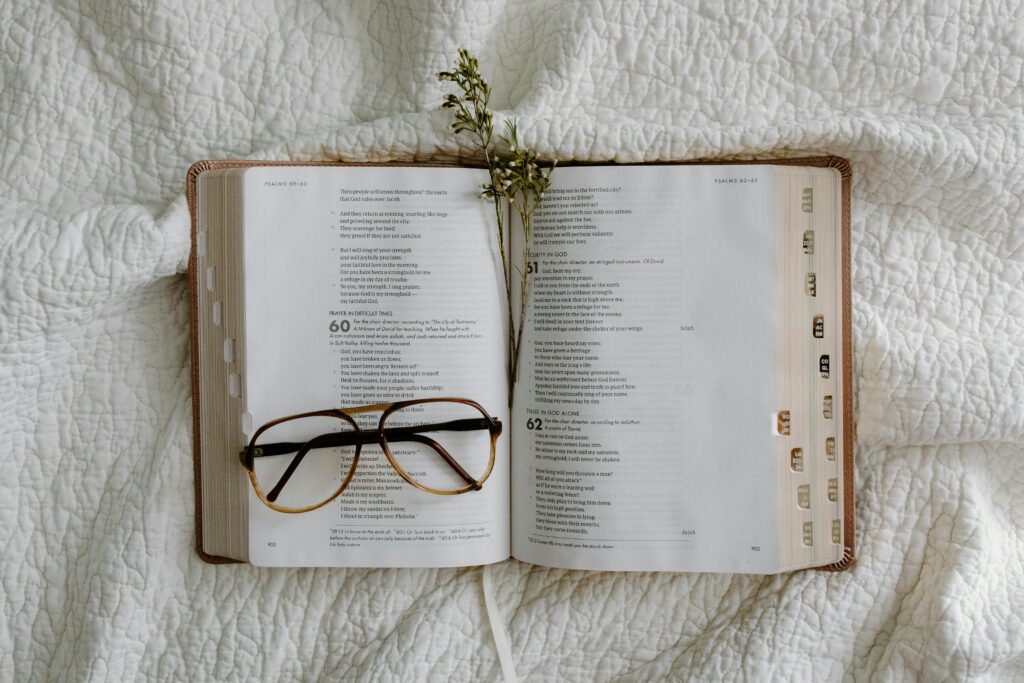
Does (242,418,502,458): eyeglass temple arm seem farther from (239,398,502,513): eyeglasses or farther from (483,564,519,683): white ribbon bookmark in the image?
(483,564,519,683): white ribbon bookmark

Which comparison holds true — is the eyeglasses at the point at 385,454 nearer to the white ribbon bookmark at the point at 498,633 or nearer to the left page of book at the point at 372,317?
the left page of book at the point at 372,317

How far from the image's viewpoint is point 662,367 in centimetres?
77

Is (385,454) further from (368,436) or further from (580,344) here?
(580,344)

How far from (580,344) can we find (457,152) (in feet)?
0.84

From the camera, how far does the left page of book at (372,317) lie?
2.54ft

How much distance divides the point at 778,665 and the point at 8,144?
107 centimetres

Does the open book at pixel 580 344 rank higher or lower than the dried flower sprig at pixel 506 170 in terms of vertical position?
lower

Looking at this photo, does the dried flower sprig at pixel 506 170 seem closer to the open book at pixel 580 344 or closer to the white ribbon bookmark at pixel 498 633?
the open book at pixel 580 344

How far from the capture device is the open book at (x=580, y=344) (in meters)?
0.77

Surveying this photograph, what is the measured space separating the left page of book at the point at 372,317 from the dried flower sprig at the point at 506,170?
0.06 feet

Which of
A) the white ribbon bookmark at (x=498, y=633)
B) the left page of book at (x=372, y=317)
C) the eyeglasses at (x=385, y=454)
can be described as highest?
the left page of book at (x=372, y=317)

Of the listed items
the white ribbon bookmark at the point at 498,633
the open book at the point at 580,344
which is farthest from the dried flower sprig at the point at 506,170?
the white ribbon bookmark at the point at 498,633

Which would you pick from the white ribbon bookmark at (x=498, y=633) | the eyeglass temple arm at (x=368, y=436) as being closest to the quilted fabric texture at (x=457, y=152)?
the white ribbon bookmark at (x=498, y=633)

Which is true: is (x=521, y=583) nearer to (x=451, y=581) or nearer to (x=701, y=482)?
(x=451, y=581)
